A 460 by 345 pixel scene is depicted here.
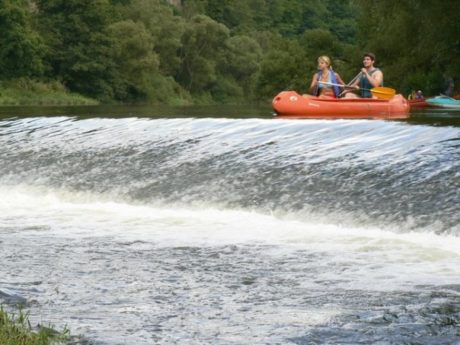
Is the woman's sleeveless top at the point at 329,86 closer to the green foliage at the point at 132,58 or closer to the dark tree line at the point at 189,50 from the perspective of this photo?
the dark tree line at the point at 189,50

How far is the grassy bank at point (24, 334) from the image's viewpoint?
5.73 metres

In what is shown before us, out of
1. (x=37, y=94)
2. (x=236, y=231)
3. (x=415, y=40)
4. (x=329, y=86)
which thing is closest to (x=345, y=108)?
(x=329, y=86)

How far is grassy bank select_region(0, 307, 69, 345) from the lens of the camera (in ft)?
18.8

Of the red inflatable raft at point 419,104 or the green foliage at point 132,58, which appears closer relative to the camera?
the red inflatable raft at point 419,104

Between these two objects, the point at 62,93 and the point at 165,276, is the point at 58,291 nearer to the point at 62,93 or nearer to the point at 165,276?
the point at 165,276

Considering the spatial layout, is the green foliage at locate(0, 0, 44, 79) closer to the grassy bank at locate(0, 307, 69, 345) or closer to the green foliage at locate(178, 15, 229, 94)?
the green foliage at locate(178, 15, 229, 94)

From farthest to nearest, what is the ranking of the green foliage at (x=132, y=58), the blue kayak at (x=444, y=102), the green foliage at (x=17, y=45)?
1. the green foliage at (x=132, y=58)
2. the green foliage at (x=17, y=45)
3. the blue kayak at (x=444, y=102)

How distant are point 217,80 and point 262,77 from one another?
31.8m

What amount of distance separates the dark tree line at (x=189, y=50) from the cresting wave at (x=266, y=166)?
11972 millimetres

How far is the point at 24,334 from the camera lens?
5.91 m

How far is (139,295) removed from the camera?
301 inches

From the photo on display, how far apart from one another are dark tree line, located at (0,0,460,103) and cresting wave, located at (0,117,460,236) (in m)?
12.0

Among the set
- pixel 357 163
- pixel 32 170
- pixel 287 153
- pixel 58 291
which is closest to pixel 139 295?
pixel 58 291

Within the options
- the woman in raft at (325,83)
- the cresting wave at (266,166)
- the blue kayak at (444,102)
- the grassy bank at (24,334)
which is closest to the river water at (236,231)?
the cresting wave at (266,166)
